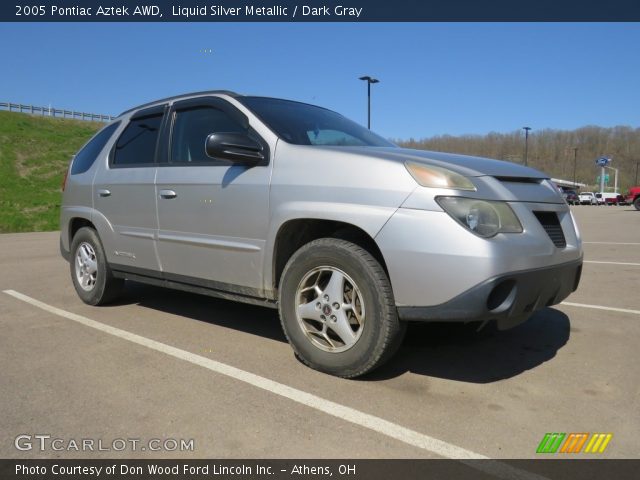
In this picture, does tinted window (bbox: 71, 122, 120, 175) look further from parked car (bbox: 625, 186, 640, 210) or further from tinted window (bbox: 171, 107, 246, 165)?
parked car (bbox: 625, 186, 640, 210)

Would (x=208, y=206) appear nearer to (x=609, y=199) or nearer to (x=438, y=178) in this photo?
(x=438, y=178)

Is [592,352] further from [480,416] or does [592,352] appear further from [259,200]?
[259,200]

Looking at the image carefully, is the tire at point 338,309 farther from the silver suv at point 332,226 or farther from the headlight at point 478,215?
the headlight at point 478,215

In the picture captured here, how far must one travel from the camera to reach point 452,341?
377cm

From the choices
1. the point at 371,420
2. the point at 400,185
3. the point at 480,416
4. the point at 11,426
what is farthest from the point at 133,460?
the point at 400,185

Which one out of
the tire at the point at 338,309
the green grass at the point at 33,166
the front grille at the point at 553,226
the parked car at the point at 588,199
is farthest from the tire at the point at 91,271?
the parked car at the point at 588,199

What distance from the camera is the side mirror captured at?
3168mm

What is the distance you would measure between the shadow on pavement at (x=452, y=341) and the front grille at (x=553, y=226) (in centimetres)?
71

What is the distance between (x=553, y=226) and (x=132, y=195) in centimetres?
330

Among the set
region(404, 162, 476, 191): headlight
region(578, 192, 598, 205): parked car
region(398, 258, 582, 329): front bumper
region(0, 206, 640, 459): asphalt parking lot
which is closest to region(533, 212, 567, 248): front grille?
region(398, 258, 582, 329): front bumper

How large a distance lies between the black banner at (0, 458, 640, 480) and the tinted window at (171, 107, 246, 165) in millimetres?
2194

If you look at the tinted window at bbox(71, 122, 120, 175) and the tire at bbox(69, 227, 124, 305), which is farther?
the tinted window at bbox(71, 122, 120, 175)

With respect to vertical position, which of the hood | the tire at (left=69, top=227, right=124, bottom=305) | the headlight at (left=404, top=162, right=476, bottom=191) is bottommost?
the tire at (left=69, top=227, right=124, bottom=305)

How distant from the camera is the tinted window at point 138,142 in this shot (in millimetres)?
4270
